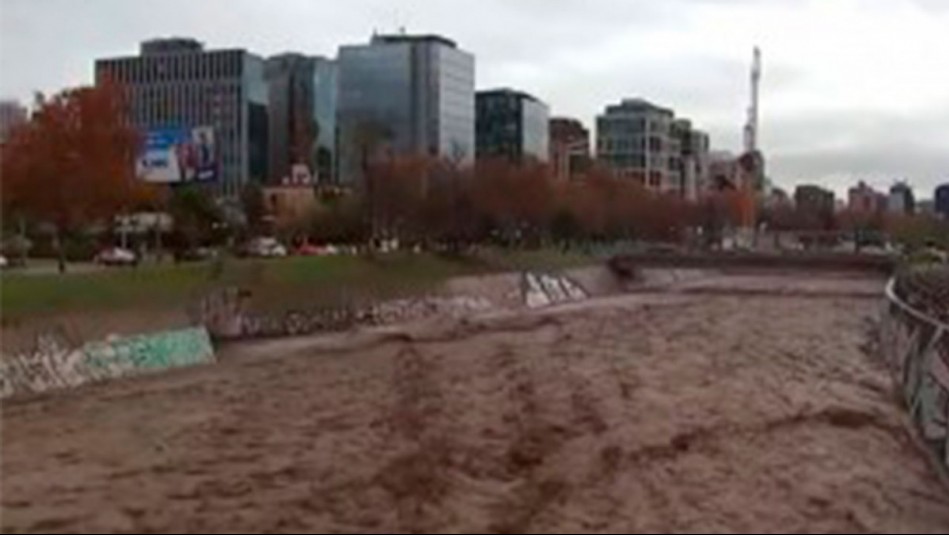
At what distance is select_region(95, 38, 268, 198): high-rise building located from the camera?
188500mm

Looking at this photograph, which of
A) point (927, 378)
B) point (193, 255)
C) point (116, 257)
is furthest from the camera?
point (193, 255)

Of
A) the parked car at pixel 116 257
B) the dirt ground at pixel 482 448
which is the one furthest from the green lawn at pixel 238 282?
the parked car at pixel 116 257

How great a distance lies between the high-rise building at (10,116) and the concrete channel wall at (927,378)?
7623 centimetres

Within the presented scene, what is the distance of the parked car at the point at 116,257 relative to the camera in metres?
96.9

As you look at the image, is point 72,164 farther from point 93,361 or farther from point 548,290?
point 548,290

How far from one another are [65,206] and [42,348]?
37.8 m

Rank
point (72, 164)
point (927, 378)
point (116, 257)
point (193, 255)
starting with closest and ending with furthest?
1. point (927, 378)
2. point (72, 164)
3. point (116, 257)
4. point (193, 255)

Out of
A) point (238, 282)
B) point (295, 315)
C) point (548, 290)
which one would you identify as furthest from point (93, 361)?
point (548, 290)

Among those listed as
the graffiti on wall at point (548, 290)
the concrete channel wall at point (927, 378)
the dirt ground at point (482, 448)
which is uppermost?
the concrete channel wall at point (927, 378)

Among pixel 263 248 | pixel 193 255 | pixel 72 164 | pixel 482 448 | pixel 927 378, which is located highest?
pixel 72 164

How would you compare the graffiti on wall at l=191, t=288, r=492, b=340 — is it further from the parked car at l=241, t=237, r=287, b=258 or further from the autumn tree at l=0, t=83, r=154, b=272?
the parked car at l=241, t=237, r=287, b=258

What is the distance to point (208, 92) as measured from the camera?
622ft

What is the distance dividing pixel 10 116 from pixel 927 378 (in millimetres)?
98676

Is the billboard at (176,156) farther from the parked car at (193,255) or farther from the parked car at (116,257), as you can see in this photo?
the parked car at (116,257)
